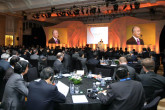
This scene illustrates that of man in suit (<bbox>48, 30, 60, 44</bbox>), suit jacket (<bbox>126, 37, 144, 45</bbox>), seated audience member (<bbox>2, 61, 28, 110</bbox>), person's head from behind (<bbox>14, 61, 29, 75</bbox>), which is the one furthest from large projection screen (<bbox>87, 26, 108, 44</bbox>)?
seated audience member (<bbox>2, 61, 28, 110</bbox>)

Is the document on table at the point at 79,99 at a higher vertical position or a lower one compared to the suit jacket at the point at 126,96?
lower

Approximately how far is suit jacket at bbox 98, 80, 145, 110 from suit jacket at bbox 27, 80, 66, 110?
0.71 meters

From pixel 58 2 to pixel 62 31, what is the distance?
6357 millimetres

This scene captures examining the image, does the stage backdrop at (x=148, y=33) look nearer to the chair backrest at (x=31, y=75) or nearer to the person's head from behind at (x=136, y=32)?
the person's head from behind at (x=136, y=32)

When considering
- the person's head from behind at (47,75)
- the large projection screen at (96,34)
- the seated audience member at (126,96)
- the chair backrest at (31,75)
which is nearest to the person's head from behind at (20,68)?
the person's head from behind at (47,75)

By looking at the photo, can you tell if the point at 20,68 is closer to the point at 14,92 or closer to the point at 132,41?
the point at 14,92

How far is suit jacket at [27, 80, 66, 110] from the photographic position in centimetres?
196

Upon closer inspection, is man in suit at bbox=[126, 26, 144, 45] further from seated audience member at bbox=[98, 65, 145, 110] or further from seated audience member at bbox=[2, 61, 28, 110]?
seated audience member at bbox=[2, 61, 28, 110]

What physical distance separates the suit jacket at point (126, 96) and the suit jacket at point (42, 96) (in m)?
0.71

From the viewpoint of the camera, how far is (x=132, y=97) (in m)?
1.88

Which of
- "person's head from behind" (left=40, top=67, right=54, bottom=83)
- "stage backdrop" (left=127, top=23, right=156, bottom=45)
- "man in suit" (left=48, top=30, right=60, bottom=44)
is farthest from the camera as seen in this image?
"man in suit" (left=48, top=30, right=60, bottom=44)

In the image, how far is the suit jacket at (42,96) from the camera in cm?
196

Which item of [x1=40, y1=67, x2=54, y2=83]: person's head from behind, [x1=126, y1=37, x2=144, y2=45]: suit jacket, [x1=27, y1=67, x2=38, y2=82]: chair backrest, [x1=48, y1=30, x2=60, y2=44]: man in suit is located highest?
[x1=48, y1=30, x2=60, y2=44]: man in suit

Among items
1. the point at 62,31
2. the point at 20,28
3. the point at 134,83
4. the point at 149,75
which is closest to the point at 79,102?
the point at 134,83
